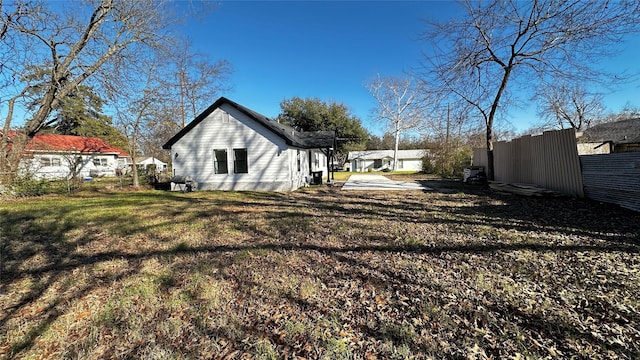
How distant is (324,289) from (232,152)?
11445mm

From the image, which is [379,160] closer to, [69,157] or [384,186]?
[384,186]

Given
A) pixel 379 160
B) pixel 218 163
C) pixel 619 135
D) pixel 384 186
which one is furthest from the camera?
pixel 379 160

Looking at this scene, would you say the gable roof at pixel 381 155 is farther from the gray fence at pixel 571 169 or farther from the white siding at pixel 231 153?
the white siding at pixel 231 153

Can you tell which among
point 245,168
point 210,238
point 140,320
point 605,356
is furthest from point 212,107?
point 605,356

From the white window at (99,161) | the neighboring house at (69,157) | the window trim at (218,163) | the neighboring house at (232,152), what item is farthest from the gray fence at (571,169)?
the white window at (99,161)

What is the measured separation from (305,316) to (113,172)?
117ft

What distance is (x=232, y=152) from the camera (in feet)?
43.3

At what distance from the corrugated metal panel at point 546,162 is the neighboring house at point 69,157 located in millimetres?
19618

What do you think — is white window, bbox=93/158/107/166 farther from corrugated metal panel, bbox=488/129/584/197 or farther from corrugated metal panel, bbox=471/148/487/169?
corrugated metal panel, bbox=488/129/584/197

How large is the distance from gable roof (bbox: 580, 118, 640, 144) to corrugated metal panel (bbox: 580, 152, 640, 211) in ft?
37.4

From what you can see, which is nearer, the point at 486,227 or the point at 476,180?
the point at 486,227

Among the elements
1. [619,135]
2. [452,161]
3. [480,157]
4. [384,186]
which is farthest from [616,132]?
[384,186]

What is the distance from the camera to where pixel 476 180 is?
47.8 feet

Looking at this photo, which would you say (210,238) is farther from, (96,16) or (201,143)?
(96,16)
